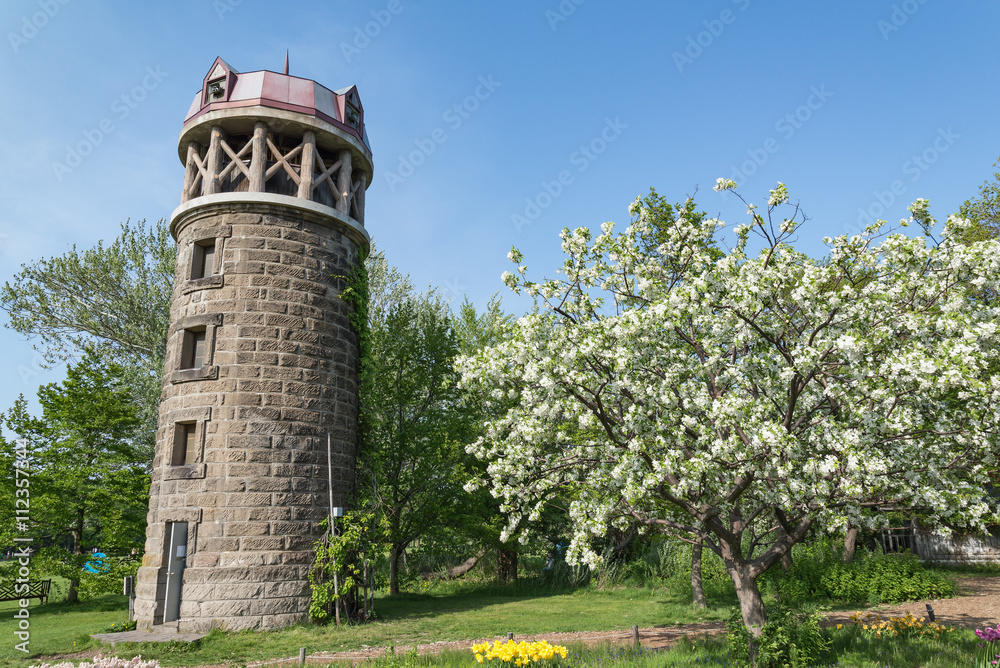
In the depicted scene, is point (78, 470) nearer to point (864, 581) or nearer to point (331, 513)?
point (331, 513)

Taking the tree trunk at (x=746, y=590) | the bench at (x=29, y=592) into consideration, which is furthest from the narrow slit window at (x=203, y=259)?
the tree trunk at (x=746, y=590)

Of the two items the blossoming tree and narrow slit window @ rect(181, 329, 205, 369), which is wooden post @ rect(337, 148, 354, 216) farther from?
the blossoming tree

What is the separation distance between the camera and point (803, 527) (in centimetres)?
945

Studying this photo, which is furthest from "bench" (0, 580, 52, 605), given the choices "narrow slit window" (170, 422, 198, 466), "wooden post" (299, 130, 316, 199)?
"wooden post" (299, 130, 316, 199)

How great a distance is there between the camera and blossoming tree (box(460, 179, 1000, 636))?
7.85m

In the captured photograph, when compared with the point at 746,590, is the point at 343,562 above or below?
above

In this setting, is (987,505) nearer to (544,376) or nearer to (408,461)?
(544,376)

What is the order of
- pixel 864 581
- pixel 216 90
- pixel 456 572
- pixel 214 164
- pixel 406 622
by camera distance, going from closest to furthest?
pixel 406 622 < pixel 214 164 < pixel 216 90 < pixel 864 581 < pixel 456 572

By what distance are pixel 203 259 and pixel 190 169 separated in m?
2.81

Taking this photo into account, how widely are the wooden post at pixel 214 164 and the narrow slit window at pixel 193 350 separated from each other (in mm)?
3490

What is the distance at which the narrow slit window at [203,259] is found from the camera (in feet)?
50.4

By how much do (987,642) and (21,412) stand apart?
25551 millimetres

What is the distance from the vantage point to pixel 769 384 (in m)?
8.78

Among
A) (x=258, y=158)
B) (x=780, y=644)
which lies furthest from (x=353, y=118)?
(x=780, y=644)
